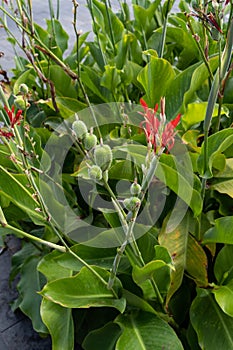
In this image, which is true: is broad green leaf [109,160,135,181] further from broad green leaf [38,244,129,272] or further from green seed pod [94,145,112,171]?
green seed pod [94,145,112,171]

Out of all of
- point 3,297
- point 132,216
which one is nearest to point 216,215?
point 132,216

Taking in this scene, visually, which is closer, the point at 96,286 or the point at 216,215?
the point at 96,286

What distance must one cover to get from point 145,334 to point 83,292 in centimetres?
15

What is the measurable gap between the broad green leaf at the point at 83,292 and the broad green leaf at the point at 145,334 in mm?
64

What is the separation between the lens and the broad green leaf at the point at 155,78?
98 centimetres

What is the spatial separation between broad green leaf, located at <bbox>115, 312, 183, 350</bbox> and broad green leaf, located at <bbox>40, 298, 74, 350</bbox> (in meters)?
0.10

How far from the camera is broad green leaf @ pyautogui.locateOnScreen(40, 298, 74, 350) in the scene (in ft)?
2.64

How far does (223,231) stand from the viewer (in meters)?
0.83

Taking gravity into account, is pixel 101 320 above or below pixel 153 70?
below

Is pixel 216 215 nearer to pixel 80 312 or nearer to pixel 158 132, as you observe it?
pixel 80 312

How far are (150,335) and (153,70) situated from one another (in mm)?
582

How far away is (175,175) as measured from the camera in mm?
777

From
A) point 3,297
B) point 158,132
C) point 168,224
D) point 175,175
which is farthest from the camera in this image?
point 3,297

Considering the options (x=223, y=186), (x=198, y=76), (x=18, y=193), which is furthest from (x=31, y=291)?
(x=198, y=76)
